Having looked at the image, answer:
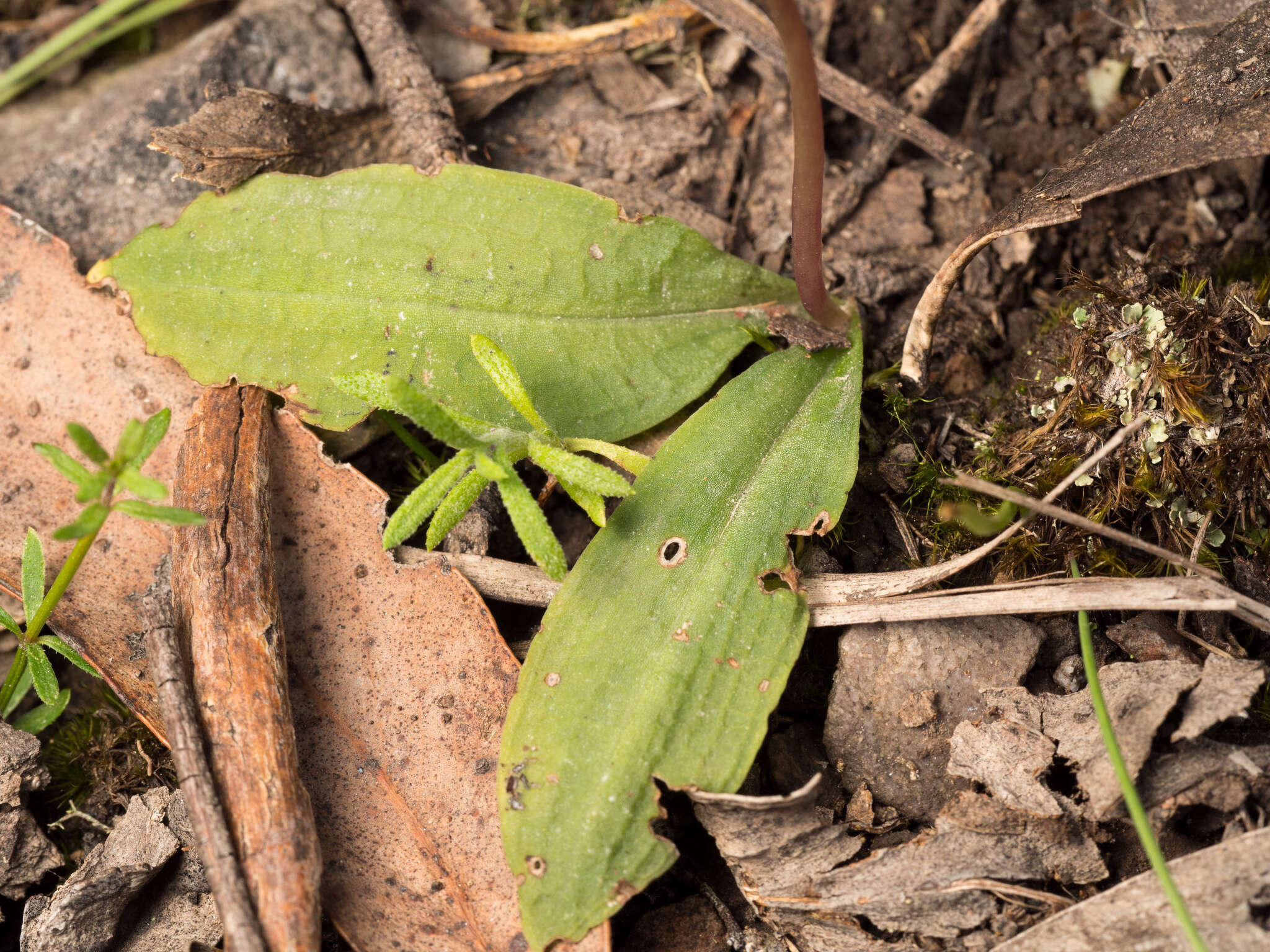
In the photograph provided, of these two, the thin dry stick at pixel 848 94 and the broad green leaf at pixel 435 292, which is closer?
the broad green leaf at pixel 435 292

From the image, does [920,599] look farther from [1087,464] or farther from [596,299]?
[596,299]

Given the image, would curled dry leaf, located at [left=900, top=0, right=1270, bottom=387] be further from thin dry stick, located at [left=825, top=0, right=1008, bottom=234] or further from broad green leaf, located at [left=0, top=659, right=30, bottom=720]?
broad green leaf, located at [left=0, top=659, right=30, bottom=720]

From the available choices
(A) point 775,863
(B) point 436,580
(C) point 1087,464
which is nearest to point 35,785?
(B) point 436,580

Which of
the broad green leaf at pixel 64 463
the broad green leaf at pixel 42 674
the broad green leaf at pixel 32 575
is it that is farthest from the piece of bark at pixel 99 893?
the broad green leaf at pixel 64 463

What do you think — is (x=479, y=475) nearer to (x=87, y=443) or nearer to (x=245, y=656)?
(x=245, y=656)

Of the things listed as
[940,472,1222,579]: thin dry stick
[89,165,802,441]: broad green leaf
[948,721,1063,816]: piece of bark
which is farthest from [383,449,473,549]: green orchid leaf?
[948,721,1063,816]: piece of bark

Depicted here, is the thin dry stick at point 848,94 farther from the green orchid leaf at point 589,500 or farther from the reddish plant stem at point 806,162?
the green orchid leaf at point 589,500
